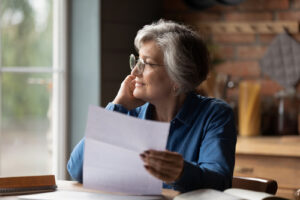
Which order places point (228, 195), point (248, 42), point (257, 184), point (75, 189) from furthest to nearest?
point (248, 42) → point (257, 184) → point (75, 189) → point (228, 195)

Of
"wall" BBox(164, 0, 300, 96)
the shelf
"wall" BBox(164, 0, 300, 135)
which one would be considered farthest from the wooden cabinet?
"wall" BBox(164, 0, 300, 96)

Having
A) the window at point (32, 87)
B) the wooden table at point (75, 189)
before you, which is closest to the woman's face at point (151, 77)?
the wooden table at point (75, 189)

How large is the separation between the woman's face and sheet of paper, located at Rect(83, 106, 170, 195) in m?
0.39

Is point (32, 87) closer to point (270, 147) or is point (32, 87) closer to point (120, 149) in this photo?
point (270, 147)

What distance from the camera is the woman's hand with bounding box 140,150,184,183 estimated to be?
132cm

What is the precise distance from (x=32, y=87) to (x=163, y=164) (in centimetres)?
179

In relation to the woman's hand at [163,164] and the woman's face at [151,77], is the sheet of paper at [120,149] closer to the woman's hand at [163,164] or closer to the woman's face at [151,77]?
the woman's hand at [163,164]

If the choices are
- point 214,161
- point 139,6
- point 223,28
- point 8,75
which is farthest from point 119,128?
point 223,28

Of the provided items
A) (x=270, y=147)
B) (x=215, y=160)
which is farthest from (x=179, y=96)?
(x=270, y=147)

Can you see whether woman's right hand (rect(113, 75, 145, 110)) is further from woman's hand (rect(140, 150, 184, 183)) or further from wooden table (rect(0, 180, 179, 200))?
woman's hand (rect(140, 150, 184, 183))

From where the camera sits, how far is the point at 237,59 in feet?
11.3

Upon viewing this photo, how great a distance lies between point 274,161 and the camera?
9.30 ft

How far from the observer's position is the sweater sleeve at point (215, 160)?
1.45 metres

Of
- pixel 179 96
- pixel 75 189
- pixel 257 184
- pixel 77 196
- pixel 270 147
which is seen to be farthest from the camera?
pixel 270 147
